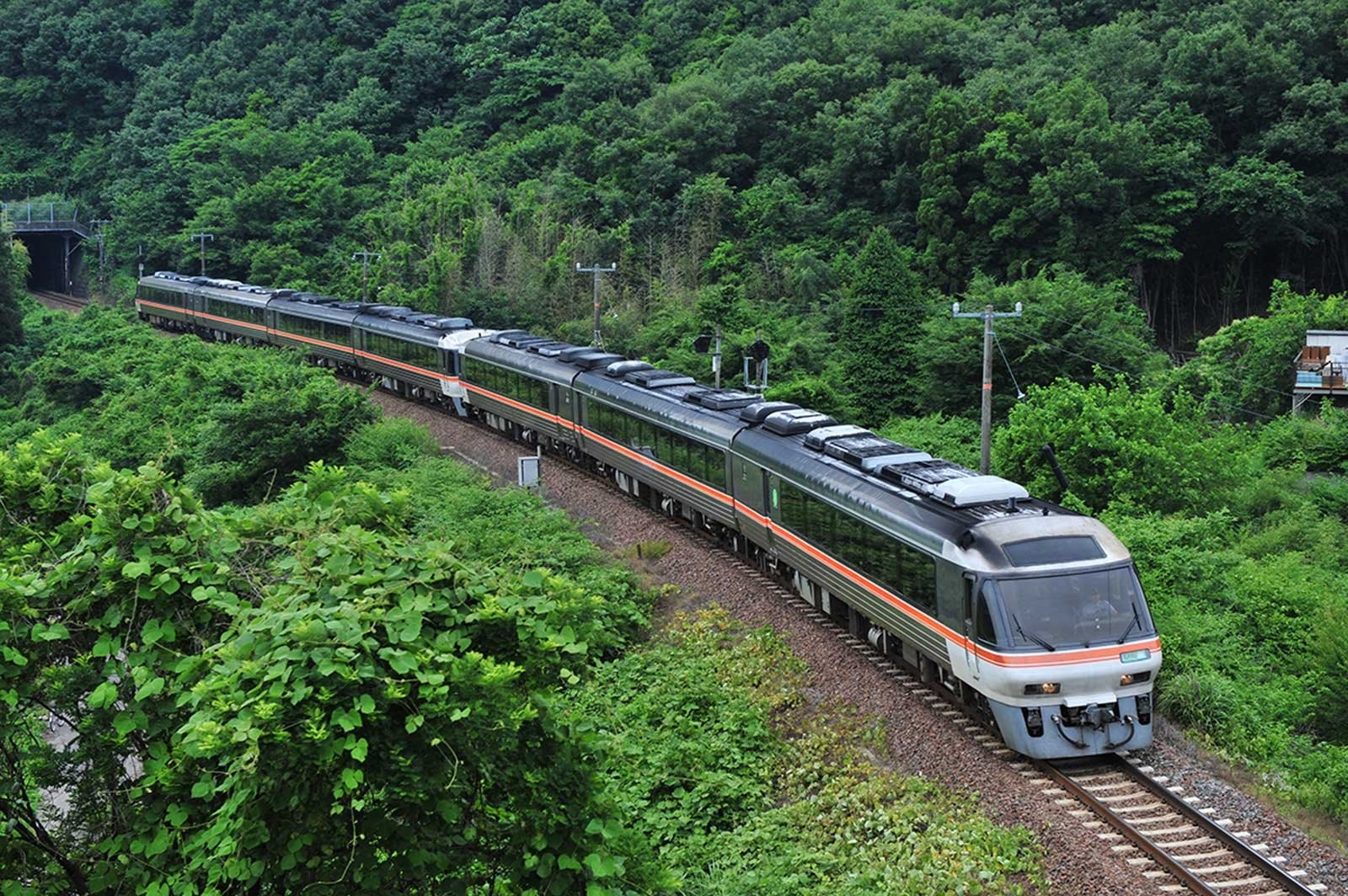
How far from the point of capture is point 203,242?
209 feet

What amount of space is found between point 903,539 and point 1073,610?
2422 mm

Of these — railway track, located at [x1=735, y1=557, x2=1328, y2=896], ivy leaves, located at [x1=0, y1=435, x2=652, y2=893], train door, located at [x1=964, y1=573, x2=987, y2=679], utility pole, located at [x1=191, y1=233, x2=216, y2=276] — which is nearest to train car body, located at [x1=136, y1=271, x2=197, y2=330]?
utility pole, located at [x1=191, y1=233, x2=216, y2=276]

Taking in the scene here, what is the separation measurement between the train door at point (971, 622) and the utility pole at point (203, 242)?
55.1 m

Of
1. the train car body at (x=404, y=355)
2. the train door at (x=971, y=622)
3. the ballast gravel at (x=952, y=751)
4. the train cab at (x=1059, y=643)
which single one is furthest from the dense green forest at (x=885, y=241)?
the train car body at (x=404, y=355)

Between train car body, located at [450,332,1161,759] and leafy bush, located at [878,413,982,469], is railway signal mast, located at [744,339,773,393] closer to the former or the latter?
leafy bush, located at [878,413,982,469]

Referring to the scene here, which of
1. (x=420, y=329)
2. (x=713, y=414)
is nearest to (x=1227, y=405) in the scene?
(x=713, y=414)

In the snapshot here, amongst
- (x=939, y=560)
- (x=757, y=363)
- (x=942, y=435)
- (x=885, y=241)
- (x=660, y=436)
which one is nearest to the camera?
(x=939, y=560)

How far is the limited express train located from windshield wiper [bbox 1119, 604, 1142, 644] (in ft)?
0.06

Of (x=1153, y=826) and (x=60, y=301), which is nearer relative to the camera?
(x=1153, y=826)

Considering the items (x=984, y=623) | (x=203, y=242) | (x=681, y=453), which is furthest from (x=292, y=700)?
(x=203, y=242)

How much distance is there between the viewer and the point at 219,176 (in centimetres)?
6900

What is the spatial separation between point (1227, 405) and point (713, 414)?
1857 centimetres

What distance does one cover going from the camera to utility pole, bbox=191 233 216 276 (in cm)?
6275

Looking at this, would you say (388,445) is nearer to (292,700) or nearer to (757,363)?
(757,363)
